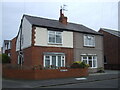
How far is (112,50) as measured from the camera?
3462cm

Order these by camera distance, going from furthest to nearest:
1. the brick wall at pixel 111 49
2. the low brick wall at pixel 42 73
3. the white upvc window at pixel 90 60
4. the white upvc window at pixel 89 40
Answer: the brick wall at pixel 111 49 → the white upvc window at pixel 89 40 → the white upvc window at pixel 90 60 → the low brick wall at pixel 42 73

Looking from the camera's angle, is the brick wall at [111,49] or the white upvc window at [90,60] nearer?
the white upvc window at [90,60]

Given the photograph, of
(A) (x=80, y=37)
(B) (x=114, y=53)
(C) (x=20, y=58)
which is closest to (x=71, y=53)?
(A) (x=80, y=37)

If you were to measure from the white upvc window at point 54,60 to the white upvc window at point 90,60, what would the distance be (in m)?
3.56

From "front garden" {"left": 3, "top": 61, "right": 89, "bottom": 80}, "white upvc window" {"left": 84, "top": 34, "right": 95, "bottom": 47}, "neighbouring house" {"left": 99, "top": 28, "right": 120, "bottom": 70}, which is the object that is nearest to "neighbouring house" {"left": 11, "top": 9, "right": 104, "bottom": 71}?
"white upvc window" {"left": 84, "top": 34, "right": 95, "bottom": 47}

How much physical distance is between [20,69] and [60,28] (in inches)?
306

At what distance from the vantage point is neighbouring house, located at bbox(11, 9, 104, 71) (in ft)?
70.3

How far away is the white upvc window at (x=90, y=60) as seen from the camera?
25094mm

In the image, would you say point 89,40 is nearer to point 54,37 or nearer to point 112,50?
point 54,37

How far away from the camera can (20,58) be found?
25.6 metres

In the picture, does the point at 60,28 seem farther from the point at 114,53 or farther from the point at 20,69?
the point at 114,53

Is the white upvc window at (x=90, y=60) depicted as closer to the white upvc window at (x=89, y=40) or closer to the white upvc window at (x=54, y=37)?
the white upvc window at (x=89, y=40)

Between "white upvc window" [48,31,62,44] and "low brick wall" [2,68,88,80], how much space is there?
4806 millimetres

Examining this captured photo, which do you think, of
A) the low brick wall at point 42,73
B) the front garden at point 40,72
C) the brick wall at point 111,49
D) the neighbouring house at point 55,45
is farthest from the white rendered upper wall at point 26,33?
the brick wall at point 111,49
